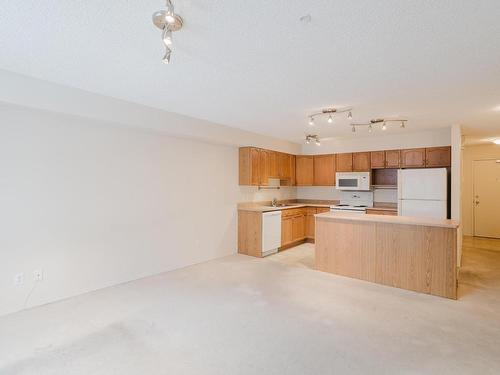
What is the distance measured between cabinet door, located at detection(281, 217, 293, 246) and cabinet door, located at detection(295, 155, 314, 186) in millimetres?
1355

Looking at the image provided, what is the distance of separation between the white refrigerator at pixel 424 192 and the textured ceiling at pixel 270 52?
4.68 ft

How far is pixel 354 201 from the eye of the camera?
6.56m

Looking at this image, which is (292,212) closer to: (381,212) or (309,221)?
(309,221)

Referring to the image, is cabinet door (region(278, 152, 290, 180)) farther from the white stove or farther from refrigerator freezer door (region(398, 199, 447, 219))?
refrigerator freezer door (region(398, 199, 447, 219))

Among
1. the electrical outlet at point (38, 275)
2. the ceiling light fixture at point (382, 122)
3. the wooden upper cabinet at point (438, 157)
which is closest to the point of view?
the electrical outlet at point (38, 275)

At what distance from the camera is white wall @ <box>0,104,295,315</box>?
3.05m

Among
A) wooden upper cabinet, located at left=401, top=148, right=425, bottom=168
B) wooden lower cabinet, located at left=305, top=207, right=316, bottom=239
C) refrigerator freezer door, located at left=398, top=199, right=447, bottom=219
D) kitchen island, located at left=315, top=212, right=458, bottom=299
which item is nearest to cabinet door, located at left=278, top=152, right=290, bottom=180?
wooden lower cabinet, located at left=305, top=207, right=316, bottom=239

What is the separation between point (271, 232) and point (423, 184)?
9.57ft

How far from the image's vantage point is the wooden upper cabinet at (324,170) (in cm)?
678

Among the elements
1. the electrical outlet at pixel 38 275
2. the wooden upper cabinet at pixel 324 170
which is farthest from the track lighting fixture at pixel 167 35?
the wooden upper cabinet at pixel 324 170

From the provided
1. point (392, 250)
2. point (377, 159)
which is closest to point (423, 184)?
point (377, 159)

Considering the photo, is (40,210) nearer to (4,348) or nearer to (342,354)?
(4,348)

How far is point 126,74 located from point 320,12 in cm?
197

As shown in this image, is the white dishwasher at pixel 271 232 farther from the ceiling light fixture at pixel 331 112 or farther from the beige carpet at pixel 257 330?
the ceiling light fixture at pixel 331 112
